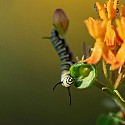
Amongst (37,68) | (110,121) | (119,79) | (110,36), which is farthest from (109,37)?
(37,68)

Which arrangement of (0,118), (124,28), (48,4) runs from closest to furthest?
(124,28), (48,4), (0,118)

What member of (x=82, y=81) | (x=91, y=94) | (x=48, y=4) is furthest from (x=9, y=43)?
(x=82, y=81)

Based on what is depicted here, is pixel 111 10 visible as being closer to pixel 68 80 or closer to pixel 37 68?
pixel 68 80

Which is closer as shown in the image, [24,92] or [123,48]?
[123,48]

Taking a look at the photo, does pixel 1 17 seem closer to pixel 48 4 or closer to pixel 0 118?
pixel 48 4

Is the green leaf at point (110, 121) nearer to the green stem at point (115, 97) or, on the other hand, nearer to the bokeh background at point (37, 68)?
the green stem at point (115, 97)
